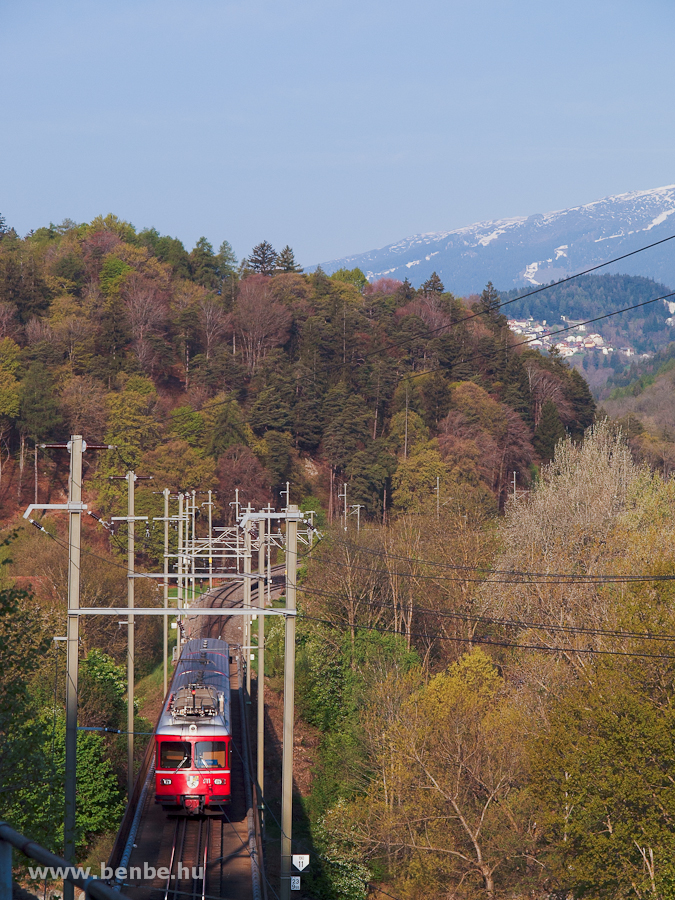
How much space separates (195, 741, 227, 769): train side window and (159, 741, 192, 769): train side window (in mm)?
220

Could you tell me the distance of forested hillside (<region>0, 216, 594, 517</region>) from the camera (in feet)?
279

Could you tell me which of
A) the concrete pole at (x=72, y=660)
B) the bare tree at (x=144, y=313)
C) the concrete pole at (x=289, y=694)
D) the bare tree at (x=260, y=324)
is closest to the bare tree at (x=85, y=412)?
the bare tree at (x=144, y=313)

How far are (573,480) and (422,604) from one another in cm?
1194

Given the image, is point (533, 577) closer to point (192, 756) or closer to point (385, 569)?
point (385, 569)

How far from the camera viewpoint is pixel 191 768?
22.4 metres

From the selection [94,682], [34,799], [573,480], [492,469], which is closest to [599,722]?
[34,799]

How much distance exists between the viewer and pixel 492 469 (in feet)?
308

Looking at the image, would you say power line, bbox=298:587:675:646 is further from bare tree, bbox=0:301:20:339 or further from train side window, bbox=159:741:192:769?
bare tree, bbox=0:301:20:339

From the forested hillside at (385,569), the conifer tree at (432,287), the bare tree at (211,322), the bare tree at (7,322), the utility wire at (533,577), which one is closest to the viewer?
the forested hillside at (385,569)

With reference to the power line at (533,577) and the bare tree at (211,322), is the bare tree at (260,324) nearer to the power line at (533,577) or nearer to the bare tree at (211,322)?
the bare tree at (211,322)

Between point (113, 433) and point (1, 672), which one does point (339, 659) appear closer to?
point (1, 672)

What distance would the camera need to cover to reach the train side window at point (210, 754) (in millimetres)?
22359

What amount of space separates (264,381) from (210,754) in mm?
78742

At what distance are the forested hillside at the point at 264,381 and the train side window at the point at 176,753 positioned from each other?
2169 inches
